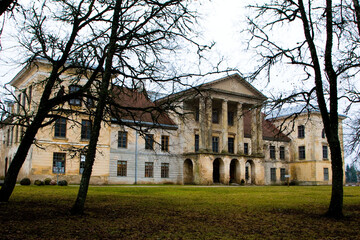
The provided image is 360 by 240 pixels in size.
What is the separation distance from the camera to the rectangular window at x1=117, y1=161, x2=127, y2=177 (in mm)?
41438

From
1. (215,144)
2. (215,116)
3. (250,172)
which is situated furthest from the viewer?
(250,172)

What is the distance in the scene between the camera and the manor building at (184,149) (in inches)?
1425

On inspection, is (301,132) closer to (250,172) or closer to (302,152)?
(302,152)

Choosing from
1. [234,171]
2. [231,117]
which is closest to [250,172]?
[234,171]

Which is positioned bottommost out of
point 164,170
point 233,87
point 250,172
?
point 250,172

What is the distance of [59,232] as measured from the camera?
26.9ft

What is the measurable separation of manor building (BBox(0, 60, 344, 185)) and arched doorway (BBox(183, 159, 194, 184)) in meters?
0.13

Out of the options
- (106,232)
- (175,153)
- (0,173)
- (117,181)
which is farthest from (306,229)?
(0,173)

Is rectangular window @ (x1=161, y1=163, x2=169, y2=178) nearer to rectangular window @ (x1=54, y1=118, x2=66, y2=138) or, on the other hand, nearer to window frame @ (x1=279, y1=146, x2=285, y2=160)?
rectangular window @ (x1=54, y1=118, x2=66, y2=138)

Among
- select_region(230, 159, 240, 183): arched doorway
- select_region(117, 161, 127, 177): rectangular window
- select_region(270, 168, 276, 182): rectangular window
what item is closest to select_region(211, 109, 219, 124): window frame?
select_region(230, 159, 240, 183): arched doorway

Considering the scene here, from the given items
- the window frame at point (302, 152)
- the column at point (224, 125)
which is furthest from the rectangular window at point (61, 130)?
the window frame at point (302, 152)

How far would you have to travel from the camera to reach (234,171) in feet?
168

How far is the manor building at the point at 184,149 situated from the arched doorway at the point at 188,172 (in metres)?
0.13

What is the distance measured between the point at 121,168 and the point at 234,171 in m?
17.2
